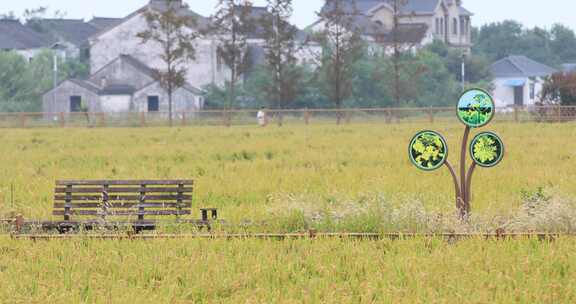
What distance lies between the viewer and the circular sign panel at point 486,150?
14.2 m

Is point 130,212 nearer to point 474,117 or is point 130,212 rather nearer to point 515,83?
point 474,117

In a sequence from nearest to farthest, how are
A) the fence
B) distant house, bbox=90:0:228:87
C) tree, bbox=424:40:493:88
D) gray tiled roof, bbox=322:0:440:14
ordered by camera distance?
1. the fence
2. distant house, bbox=90:0:228:87
3. tree, bbox=424:40:493:88
4. gray tiled roof, bbox=322:0:440:14

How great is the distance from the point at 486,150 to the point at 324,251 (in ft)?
10.6

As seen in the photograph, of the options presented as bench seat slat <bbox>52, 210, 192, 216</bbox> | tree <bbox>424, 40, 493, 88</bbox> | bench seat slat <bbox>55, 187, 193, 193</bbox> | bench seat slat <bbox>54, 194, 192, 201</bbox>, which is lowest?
bench seat slat <bbox>52, 210, 192, 216</bbox>

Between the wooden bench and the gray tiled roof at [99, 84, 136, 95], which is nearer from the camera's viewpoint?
the wooden bench

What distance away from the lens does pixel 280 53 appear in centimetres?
6456

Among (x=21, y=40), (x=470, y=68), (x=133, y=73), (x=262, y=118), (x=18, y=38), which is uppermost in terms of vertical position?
(x=18, y=38)

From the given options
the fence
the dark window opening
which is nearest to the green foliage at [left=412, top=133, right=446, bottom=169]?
the fence

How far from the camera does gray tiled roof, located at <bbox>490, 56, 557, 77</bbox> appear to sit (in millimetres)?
94062

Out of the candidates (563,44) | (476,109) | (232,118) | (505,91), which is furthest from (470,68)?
(476,109)

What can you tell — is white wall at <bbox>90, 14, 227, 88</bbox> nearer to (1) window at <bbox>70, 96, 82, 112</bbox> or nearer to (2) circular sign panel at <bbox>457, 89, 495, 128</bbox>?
(1) window at <bbox>70, 96, 82, 112</bbox>

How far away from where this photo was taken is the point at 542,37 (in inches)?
4683

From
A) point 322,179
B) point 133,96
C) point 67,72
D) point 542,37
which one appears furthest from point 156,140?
point 542,37

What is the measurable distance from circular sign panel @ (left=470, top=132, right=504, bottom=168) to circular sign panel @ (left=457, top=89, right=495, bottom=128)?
33 cm
